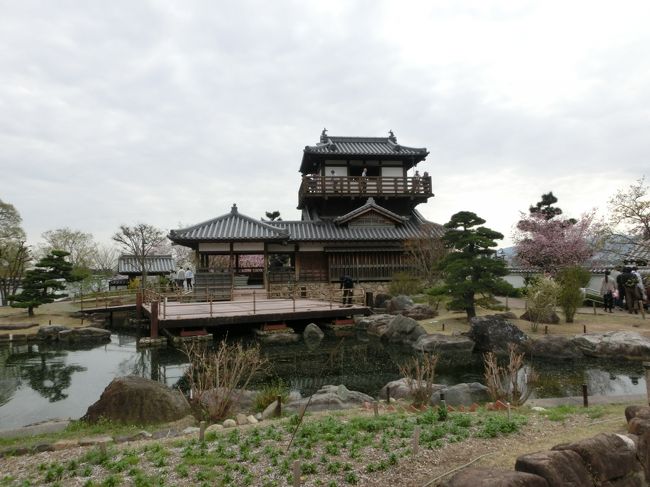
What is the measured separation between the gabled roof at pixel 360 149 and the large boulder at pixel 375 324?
13.6 m

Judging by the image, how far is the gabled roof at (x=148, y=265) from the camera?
128ft

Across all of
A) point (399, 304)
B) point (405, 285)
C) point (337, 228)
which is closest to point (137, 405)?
point (399, 304)

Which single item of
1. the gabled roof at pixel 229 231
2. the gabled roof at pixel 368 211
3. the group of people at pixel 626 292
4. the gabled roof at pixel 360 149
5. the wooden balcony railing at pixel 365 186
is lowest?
the group of people at pixel 626 292

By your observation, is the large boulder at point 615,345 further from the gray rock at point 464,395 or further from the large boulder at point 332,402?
the large boulder at point 332,402

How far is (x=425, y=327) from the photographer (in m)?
16.5

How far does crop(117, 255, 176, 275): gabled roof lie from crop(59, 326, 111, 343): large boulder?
22023mm

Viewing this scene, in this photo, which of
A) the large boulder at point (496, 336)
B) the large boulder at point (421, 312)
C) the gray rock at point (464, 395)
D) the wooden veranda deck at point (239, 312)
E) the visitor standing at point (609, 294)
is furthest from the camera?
the visitor standing at point (609, 294)

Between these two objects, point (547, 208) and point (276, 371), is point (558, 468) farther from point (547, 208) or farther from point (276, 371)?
point (547, 208)

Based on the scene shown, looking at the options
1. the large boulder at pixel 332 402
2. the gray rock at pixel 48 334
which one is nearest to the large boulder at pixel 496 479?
the large boulder at pixel 332 402

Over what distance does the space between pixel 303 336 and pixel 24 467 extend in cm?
1246

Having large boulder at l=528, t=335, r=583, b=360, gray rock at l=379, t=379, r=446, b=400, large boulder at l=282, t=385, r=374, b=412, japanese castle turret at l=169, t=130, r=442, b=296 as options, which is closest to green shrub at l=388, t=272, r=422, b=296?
japanese castle turret at l=169, t=130, r=442, b=296

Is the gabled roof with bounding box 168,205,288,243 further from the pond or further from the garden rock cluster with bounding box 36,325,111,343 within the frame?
the pond

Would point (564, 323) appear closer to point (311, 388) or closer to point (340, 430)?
point (311, 388)

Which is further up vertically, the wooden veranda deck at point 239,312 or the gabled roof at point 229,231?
the gabled roof at point 229,231
